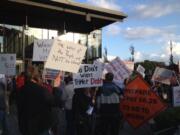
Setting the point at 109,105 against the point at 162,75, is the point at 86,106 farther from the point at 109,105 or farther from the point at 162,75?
the point at 162,75

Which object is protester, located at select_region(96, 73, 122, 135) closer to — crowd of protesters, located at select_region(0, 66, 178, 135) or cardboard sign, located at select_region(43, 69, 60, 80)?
crowd of protesters, located at select_region(0, 66, 178, 135)

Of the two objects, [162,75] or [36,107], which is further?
[162,75]

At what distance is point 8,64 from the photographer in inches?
644

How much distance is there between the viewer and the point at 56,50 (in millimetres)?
11383

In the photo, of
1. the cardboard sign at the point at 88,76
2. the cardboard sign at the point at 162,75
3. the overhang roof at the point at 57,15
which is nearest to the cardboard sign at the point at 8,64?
the cardboard sign at the point at 88,76

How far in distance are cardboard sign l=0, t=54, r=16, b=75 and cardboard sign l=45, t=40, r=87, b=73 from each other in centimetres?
495

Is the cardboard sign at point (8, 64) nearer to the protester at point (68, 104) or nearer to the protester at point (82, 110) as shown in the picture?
the protester at point (68, 104)

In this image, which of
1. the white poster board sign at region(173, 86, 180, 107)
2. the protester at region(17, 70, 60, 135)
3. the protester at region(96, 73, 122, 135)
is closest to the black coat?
the protester at region(17, 70, 60, 135)

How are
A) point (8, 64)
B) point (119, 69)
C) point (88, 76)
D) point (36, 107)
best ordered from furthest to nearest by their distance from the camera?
point (8, 64) < point (119, 69) < point (88, 76) < point (36, 107)

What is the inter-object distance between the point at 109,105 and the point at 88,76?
4.11 feet

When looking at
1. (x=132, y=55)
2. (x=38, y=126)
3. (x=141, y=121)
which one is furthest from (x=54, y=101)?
(x=132, y=55)

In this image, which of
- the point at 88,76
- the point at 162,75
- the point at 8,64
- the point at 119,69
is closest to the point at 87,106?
the point at 88,76

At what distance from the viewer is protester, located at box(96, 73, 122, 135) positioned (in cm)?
1091

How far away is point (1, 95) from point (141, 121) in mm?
3293
